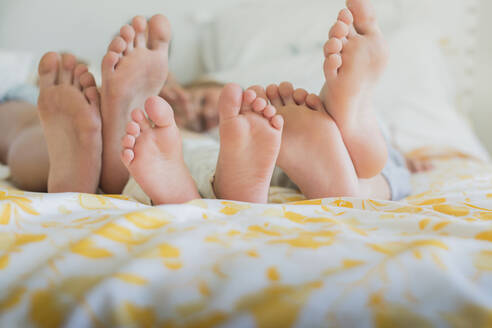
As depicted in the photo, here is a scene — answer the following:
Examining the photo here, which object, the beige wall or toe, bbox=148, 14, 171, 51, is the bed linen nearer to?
toe, bbox=148, 14, 171, 51

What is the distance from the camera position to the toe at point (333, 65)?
2.00 feet

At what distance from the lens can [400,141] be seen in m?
1.29

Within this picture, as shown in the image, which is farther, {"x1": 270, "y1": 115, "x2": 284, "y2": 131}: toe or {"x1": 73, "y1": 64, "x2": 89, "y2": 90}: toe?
{"x1": 73, "y1": 64, "x2": 89, "y2": 90}: toe

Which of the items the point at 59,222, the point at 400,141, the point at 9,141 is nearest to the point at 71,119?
the point at 59,222

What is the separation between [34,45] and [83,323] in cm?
188

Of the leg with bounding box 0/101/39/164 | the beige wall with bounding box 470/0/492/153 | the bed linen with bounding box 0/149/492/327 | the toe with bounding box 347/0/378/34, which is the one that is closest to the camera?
the bed linen with bounding box 0/149/492/327

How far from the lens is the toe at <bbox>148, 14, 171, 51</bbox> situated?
2.37 feet

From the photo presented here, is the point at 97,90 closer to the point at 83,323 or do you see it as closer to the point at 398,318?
the point at 83,323

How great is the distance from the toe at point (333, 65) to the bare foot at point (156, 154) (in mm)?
236

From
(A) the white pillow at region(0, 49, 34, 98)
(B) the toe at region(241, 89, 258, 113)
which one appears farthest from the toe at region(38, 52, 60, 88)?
(A) the white pillow at region(0, 49, 34, 98)

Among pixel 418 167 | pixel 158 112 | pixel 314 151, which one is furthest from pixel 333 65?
pixel 418 167

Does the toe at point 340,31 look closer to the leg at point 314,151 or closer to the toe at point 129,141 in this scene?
the leg at point 314,151

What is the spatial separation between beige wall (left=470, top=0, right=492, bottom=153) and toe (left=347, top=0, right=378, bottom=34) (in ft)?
4.57

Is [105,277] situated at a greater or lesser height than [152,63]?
lesser
